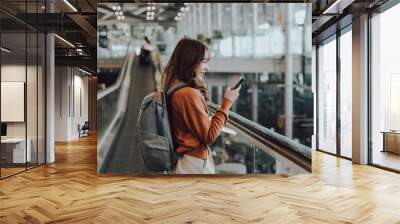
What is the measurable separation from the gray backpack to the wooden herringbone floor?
0.32 meters

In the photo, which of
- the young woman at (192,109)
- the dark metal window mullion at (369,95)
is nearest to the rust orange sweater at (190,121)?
the young woman at (192,109)

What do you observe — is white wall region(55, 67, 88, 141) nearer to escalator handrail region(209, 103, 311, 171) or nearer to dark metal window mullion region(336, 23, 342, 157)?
dark metal window mullion region(336, 23, 342, 157)

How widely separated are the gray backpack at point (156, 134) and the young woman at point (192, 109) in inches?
3.8

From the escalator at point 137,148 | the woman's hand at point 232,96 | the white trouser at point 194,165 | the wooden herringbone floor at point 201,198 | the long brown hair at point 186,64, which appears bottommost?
the wooden herringbone floor at point 201,198

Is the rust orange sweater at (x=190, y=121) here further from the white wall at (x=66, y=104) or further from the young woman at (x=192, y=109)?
the white wall at (x=66, y=104)

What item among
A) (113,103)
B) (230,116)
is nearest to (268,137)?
(230,116)

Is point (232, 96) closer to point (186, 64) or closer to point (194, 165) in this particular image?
point (186, 64)

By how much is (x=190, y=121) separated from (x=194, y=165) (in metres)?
0.75

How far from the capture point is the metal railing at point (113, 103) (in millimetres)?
6395

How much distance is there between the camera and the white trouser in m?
6.35

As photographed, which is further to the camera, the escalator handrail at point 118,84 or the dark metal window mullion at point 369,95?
the dark metal window mullion at point 369,95

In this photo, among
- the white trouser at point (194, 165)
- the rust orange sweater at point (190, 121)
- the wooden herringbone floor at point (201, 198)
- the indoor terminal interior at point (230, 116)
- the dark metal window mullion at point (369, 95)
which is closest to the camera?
the wooden herringbone floor at point (201, 198)

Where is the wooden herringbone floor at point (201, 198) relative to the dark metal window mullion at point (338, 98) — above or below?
below

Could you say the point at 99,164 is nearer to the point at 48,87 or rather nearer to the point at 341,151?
the point at 48,87
